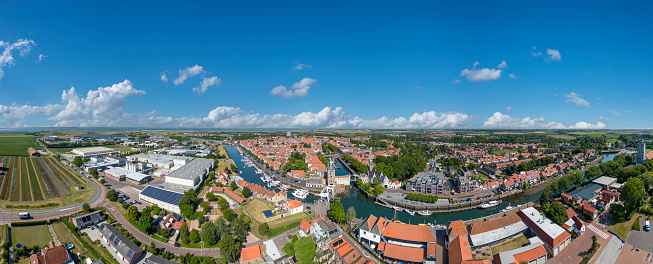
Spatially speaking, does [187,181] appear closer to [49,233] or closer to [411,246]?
[49,233]

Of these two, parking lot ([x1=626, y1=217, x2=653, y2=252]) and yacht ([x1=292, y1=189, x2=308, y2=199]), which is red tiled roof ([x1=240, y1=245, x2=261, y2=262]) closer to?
yacht ([x1=292, y1=189, x2=308, y2=199])

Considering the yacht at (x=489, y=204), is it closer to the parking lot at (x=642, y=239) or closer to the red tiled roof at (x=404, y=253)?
the parking lot at (x=642, y=239)

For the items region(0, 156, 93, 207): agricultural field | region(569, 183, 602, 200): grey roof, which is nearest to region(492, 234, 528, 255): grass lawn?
region(569, 183, 602, 200): grey roof

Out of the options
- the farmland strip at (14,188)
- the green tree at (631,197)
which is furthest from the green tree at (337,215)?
the farmland strip at (14,188)

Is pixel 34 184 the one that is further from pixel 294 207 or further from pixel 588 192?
pixel 588 192

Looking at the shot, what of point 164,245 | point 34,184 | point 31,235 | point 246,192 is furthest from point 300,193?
point 34,184

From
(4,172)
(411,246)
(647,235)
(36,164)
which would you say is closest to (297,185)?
(411,246)
